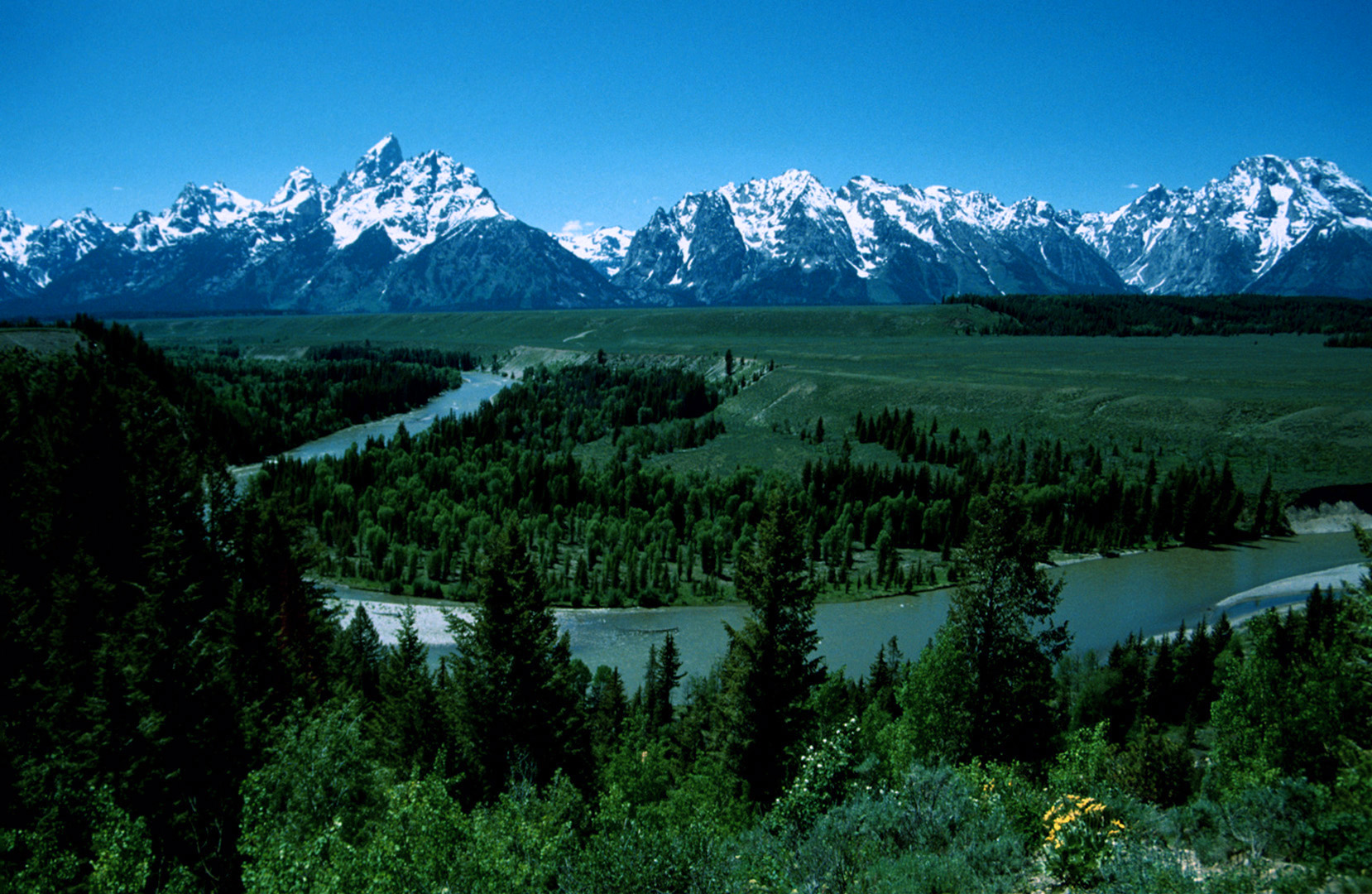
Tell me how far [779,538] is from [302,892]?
12.4 metres

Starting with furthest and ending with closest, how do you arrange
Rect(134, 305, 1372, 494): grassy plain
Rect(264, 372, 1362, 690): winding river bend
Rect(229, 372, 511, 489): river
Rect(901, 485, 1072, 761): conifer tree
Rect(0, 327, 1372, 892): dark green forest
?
Rect(229, 372, 511, 489): river
Rect(134, 305, 1372, 494): grassy plain
Rect(264, 372, 1362, 690): winding river bend
Rect(901, 485, 1072, 761): conifer tree
Rect(0, 327, 1372, 892): dark green forest

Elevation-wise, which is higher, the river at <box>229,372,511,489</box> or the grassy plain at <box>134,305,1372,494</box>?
the grassy plain at <box>134,305,1372,494</box>

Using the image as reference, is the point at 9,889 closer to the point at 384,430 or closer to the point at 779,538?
the point at 779,538

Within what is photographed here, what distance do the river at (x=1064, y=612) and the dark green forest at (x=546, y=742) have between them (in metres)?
11.5

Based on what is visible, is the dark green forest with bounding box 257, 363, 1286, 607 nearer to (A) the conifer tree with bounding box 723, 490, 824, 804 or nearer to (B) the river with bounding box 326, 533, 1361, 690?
(B) the river with bounding box 326, 533, 1361, 690

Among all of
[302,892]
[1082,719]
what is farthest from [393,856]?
[1082,719]

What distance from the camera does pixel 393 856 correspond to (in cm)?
1280

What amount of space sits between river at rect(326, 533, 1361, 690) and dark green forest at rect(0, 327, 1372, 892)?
11.5 meters

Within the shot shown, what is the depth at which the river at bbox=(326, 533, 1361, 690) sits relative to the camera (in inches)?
2318

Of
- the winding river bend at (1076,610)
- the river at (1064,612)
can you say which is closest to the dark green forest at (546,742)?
the river at (1064,612)

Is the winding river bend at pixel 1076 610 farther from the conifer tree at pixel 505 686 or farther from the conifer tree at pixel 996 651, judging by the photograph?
the conifer tree at pixel 505 686

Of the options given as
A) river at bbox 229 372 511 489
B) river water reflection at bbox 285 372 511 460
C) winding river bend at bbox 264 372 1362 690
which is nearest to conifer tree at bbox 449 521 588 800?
winding river bend at bbox 264 372 1362 690

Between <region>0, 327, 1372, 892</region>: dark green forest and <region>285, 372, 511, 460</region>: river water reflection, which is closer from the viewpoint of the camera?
<region>0, 327, 1372, 892</region>: dark green forest

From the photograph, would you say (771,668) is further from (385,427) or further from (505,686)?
(385,427)
